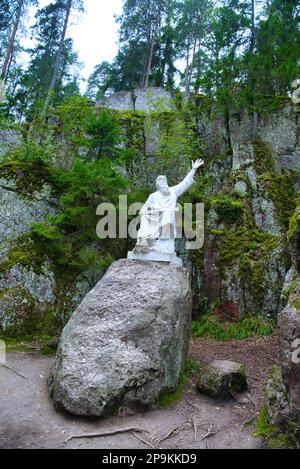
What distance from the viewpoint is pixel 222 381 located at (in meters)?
6.29

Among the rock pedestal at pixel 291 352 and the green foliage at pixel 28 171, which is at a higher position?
the green foliage at pixel 28 171

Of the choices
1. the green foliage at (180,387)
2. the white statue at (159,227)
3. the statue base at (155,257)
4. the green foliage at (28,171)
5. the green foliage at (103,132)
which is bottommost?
the green foliage at (180,387)

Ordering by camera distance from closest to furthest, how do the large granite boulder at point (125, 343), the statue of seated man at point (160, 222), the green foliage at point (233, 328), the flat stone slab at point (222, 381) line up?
the large granite boulder at point (125, 343) → the flat stone slab at point (222, 381) → the statue of seated man at point (160, 222) → the green foliage at point (233, 328)

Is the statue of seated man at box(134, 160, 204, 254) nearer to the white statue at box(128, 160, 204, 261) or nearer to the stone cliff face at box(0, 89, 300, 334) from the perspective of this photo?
the white statue at box(128, 160, 204, 261)

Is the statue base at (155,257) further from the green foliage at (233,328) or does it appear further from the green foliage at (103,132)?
the green foliage at (103,132)

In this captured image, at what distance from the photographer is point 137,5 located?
25.3 metres

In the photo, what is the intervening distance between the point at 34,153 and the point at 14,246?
3.43 metres

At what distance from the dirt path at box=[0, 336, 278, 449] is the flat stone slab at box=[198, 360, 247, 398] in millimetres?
143

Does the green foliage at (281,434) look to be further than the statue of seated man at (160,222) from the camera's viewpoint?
No

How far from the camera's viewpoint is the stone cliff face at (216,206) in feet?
30.2

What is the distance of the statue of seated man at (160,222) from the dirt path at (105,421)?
9.22ft

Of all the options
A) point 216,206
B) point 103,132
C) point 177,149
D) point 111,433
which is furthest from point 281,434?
point 177,149

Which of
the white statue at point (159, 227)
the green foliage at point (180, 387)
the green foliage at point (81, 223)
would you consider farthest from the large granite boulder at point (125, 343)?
the green foliage at point (81, 223)
